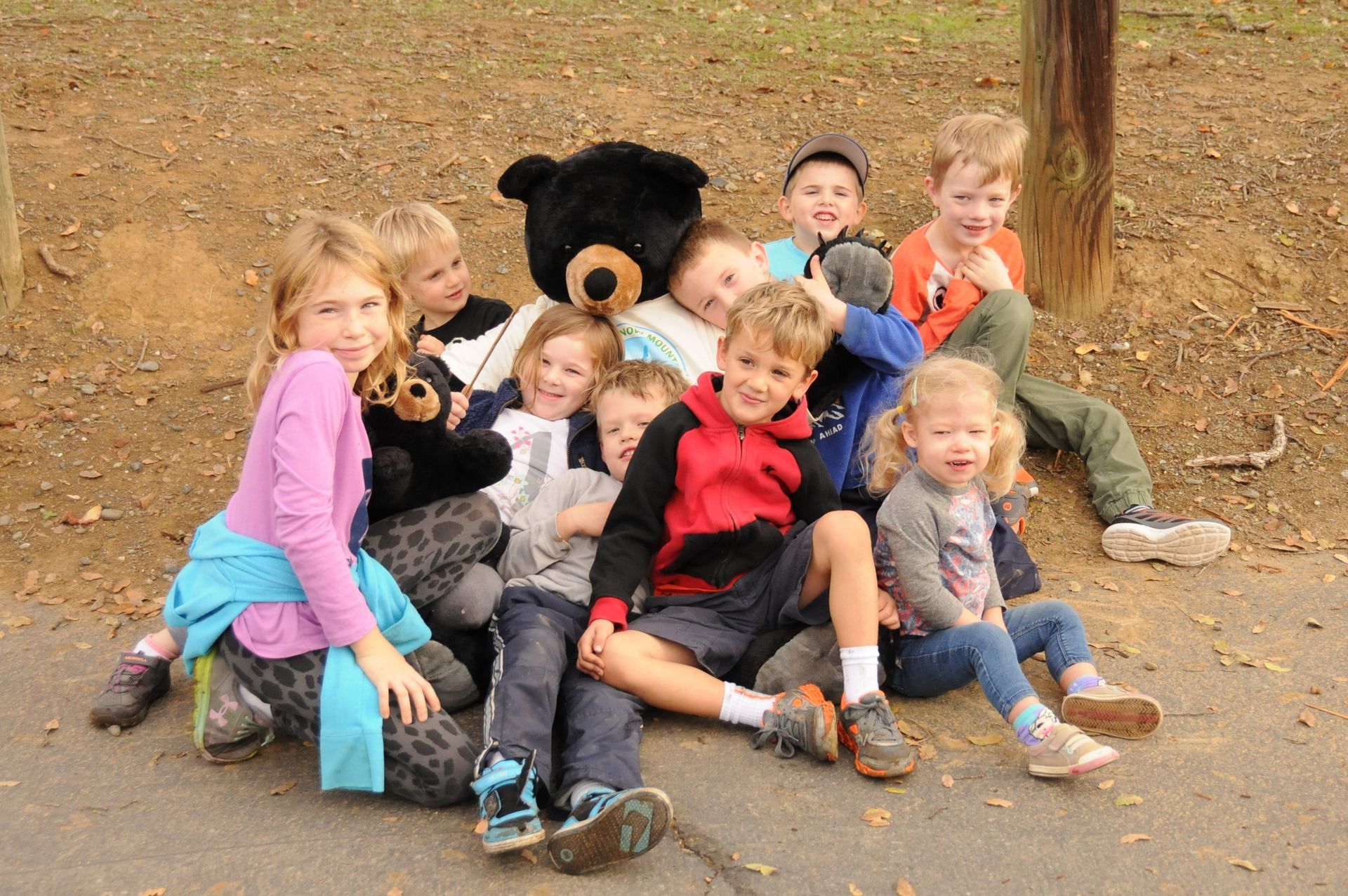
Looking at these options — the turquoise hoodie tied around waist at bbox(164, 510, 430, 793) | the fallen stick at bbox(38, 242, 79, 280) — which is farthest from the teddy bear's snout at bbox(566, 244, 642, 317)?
the fallen stick at bbox(38, 242, 79, 280)

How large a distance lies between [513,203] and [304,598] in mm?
4411

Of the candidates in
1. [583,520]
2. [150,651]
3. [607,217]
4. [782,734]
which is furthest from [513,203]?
[782,734]

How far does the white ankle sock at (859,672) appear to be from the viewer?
3.43 metres

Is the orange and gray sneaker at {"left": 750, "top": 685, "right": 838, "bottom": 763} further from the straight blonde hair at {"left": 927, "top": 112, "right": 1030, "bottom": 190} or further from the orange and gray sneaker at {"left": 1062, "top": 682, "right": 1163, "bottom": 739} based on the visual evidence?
the straight blonde hair at {"left": 927, "top": 112, "right": 1030, "bottom": 190}

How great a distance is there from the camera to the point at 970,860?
9.71 ft

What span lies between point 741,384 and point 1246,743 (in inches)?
71.7

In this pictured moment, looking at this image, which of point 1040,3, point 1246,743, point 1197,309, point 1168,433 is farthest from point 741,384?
point 1197,309

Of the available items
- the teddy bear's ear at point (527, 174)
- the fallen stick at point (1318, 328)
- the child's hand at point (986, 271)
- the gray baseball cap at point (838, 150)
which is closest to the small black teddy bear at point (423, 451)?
the teddy bear's ear at point (527, 174)

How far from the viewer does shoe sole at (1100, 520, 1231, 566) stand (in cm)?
465

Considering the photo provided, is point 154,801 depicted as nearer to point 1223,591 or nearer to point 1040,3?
point 1223,591

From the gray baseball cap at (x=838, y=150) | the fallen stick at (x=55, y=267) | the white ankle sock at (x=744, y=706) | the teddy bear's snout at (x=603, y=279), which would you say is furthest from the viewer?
the fallen stick at (x=55, y=267)

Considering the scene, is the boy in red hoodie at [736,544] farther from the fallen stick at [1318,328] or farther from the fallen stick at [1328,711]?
the fallen stick at [1318,328]

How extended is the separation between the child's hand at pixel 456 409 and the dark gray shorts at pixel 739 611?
34.0 inches

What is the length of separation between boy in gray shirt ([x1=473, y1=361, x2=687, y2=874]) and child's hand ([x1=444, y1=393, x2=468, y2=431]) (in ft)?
1.30
